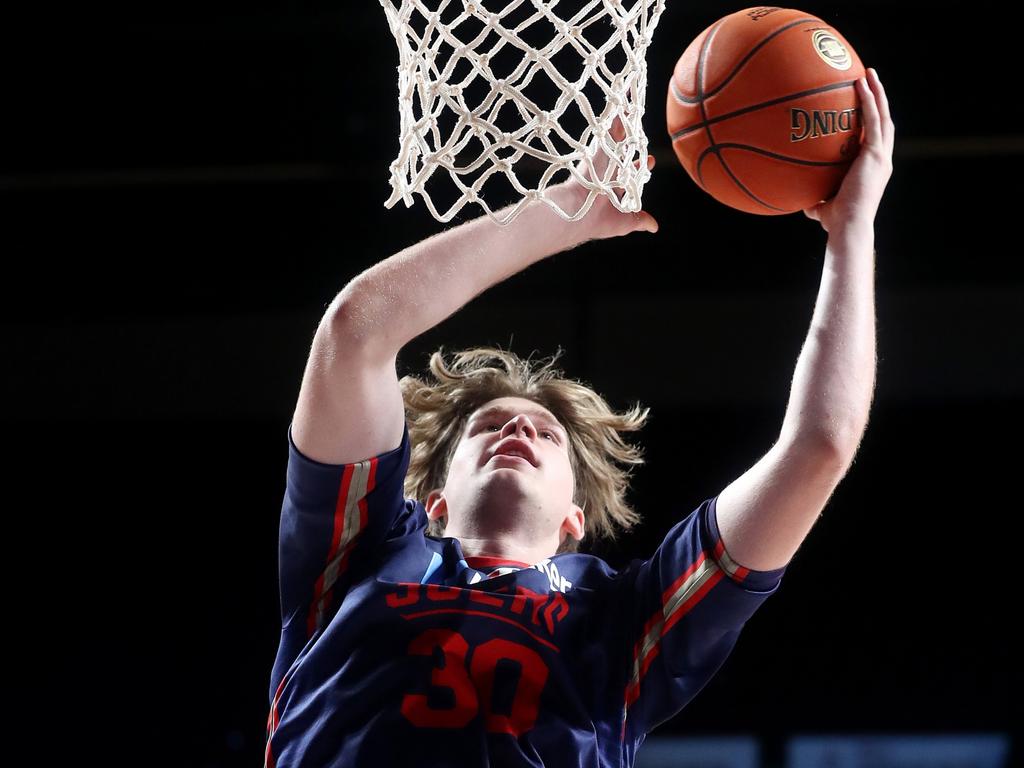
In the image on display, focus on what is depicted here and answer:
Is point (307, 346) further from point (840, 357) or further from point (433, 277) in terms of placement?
point (840, 357)

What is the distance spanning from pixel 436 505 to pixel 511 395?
27cm

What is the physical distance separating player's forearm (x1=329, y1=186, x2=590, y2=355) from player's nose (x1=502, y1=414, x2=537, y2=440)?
40cm

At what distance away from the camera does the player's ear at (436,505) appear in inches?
95.7

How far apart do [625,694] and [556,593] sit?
0.64 feet

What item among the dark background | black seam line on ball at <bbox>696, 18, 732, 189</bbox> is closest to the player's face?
black seam line on ball at <bbox>696, 18, 732, 189</bbox>

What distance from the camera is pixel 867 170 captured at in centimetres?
191

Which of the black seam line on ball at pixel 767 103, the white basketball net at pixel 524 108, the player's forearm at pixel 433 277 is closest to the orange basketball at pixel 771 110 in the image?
the black seam line on ball at pixel 767 103

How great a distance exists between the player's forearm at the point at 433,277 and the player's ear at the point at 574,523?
67 cm

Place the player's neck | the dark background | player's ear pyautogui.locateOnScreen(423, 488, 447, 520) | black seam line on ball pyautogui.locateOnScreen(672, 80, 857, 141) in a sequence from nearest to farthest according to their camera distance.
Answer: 1. black seam line on ball pyautogui.locateOnScreen(672, 80, 857, 141)
2. the player's neck
3. player's ear pyautogui.locateOnScreen(423, 488, 447, 520)
4. the dark background

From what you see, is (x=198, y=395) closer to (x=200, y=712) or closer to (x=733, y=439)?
(x=200, y=712)

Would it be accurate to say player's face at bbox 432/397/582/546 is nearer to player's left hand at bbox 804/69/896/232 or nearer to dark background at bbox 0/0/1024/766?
player's left hand at bbox 804/69/896/232

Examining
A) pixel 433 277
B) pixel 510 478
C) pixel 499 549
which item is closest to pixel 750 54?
pixel 433 277

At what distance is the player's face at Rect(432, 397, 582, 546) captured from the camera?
7.16 feet

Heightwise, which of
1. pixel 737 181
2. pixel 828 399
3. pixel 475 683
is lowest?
pixel 475 683
